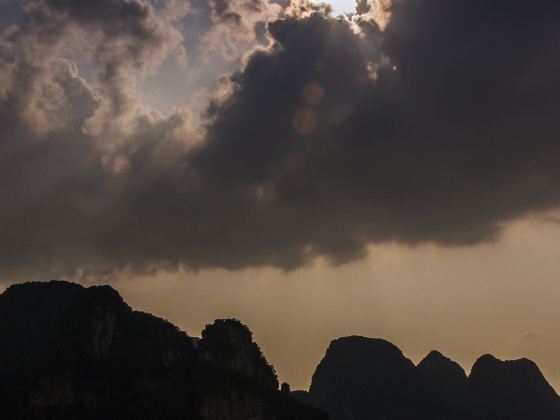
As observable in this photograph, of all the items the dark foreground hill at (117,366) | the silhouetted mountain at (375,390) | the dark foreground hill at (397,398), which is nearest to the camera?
Result: the dark foreground hill at (117,366)

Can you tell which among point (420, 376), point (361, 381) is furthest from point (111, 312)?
point (420, 376)

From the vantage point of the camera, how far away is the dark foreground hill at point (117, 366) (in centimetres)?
7838

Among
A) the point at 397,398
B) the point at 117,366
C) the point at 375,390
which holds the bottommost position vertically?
the point at 117,366

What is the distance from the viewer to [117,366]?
8619 centimetres

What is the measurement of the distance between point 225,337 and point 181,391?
21.1 metres

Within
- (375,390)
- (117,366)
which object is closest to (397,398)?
(375,390)

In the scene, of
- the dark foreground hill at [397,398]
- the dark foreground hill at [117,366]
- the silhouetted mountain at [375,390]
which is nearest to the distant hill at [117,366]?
the dark foreground hill at [117,366]

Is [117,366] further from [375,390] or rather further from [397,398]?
[397,398]

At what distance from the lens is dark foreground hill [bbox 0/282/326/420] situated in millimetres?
78375

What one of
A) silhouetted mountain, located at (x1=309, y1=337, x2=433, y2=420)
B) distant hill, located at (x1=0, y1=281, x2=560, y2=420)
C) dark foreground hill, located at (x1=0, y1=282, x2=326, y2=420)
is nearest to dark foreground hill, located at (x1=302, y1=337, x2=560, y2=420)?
silhouetted mountain, located at (x1=309, y1=337, x2=433, y2=420)

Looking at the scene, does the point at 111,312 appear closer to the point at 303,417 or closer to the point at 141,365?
the point at 141,365

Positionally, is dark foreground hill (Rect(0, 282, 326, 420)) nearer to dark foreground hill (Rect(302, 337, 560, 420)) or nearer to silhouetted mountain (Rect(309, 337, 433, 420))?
silhouetted mountain (Rect(309, 337, 433, 420))

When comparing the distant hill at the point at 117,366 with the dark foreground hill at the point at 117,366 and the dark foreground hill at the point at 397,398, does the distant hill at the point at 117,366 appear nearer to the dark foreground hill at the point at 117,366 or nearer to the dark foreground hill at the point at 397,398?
the dark foreground hill at the point at 117,366

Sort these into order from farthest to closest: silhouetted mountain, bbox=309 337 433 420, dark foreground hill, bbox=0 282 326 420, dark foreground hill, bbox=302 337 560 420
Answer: dark foreground hill, bbox=302 337 560 420 → silhouetted mountain, bbox=309 337 433 420 → dark foreground hill, bbox=0 282 326 420
